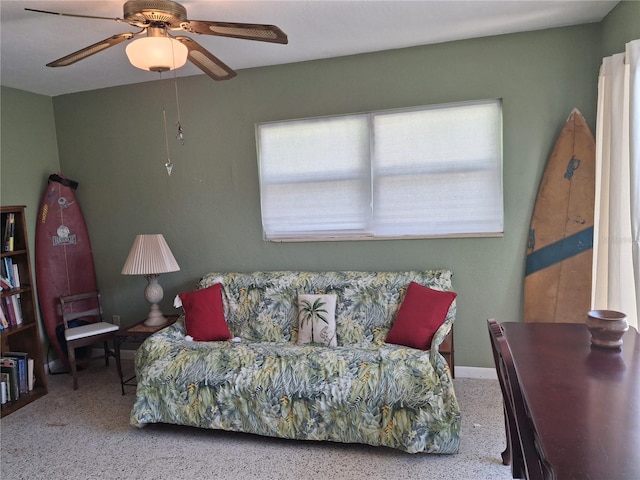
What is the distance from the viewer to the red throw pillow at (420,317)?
2773 mm

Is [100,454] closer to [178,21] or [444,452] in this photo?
[444,452]

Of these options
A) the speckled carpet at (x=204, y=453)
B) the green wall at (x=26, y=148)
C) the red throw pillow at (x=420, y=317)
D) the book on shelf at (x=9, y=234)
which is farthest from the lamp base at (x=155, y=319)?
the red throw pillow at (x=420, y=317)

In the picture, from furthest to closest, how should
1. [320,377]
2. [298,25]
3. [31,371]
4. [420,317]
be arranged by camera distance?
[31,371] → [420,317] → [298,25] → [320,377]

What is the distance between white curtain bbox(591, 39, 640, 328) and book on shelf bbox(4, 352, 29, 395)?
3994 mm

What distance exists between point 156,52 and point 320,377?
71.2 inches

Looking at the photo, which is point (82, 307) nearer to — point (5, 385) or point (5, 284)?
point (5, 284)

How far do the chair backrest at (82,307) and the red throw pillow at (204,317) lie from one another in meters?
1.21

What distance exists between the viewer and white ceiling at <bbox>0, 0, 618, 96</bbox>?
2367 mm

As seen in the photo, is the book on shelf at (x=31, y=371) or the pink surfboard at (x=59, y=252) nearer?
the book on shelf at (x=31, y=371)

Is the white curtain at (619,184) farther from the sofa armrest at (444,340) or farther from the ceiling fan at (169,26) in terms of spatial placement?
the ceiling fan at (169,26)

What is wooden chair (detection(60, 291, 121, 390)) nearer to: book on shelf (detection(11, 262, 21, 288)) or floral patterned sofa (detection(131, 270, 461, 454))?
book on shelf (detection(11, 262, 21, 288))

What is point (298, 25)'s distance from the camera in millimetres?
2656

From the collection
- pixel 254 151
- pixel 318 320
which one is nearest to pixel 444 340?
pixel 318 320

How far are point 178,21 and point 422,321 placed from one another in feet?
7.01
